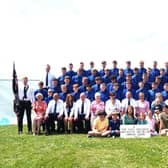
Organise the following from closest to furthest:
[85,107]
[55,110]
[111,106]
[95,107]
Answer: [111,106], [95,107], [85,107], [55,110]

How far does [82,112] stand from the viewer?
717 inches

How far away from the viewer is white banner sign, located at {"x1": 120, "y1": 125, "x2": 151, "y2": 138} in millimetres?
16516

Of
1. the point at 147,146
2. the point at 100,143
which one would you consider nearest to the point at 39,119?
the point at 100,143

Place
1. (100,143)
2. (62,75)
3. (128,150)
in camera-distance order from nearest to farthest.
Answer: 1. (128,150)
2. (100,143)
3. (62,75)

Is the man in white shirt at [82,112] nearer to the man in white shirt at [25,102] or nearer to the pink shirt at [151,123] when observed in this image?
the man in white shirt at [25,102]

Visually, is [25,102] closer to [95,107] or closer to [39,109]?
[39,109]

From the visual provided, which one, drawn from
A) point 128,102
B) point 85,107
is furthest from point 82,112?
point 128,102

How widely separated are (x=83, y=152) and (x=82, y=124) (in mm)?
5251

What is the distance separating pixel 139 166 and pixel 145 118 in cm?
573

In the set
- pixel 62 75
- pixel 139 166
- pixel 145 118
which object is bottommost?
pixel 139 166

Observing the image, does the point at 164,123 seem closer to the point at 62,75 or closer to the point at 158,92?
the point at 158,92

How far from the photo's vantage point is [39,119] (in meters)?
18.0

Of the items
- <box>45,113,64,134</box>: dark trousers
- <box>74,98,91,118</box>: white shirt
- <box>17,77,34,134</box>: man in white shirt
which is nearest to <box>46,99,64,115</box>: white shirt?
<box>45,113,64,134</box>: dark trousers

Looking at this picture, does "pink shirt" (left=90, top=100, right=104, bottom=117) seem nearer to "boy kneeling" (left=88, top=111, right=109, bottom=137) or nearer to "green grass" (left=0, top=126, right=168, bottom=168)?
"boy kneeling" (left=88, top=111, right=109, bottom=137)
